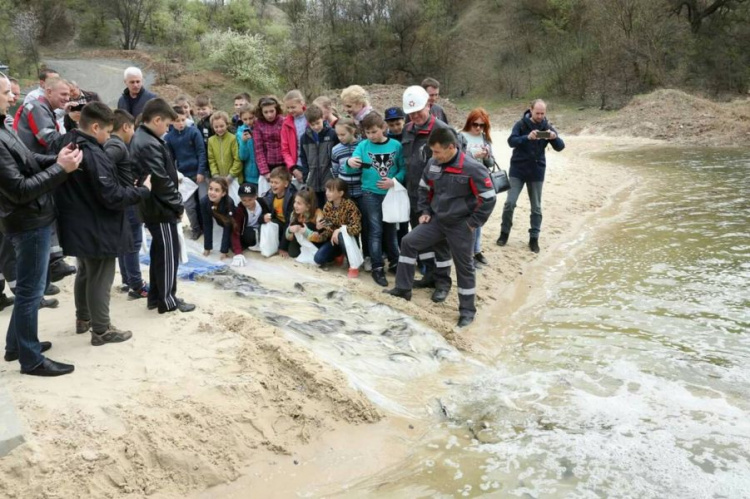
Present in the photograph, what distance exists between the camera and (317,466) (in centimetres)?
337

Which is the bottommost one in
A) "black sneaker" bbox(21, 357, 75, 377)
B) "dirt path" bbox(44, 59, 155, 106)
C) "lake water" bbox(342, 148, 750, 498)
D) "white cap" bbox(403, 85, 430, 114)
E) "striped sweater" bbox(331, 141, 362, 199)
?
"lake water" bbox(342, 148, 750, 498)

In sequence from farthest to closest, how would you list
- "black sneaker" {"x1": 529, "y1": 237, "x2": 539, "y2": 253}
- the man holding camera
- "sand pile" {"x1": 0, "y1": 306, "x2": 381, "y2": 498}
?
"black sneaker" {"x1": 529, "y1": 237, "x2": 539, "y2": 253}, the man holding camera, "sand pile" {"x1": 0, "y1": 306, "x2": 381, "y2": 498}

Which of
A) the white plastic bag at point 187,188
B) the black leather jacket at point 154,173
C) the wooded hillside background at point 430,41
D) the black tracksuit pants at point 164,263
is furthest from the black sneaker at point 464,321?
the wooded hillside background at point 430,41

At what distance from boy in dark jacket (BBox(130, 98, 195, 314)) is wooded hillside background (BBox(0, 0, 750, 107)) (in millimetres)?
25699

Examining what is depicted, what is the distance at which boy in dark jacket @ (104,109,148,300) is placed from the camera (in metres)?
4.14

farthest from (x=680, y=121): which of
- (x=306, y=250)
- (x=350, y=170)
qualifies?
(x=306, y=250)

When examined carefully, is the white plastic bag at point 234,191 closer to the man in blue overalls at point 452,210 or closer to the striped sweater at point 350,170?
the striped sweater at point 350,170

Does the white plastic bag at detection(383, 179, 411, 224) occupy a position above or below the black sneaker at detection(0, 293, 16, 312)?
above

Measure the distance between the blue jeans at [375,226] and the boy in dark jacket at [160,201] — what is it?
2.31 meters

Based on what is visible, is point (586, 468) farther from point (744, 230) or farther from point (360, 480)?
point (744, 230)

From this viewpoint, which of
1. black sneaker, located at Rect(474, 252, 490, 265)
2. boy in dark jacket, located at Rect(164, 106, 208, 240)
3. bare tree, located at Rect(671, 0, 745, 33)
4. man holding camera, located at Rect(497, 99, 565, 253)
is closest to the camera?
boy in dark jacket, located at Rect(164, 106, 208, 240)

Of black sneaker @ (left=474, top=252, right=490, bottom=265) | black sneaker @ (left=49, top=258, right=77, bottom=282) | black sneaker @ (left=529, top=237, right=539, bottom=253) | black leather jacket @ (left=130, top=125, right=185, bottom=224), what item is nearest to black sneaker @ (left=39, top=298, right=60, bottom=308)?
black sneaker @ (left=49, top=258, right=77, bottom=282)

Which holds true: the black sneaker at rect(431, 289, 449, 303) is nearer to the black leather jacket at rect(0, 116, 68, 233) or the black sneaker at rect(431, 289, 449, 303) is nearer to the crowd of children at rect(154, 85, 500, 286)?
the crowd of children at rect(154, 85, 500, 286)

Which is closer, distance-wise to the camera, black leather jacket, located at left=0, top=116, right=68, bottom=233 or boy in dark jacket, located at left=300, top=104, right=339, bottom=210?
black leather jacket, located at left=0, top=116, right=68, bottom=233
